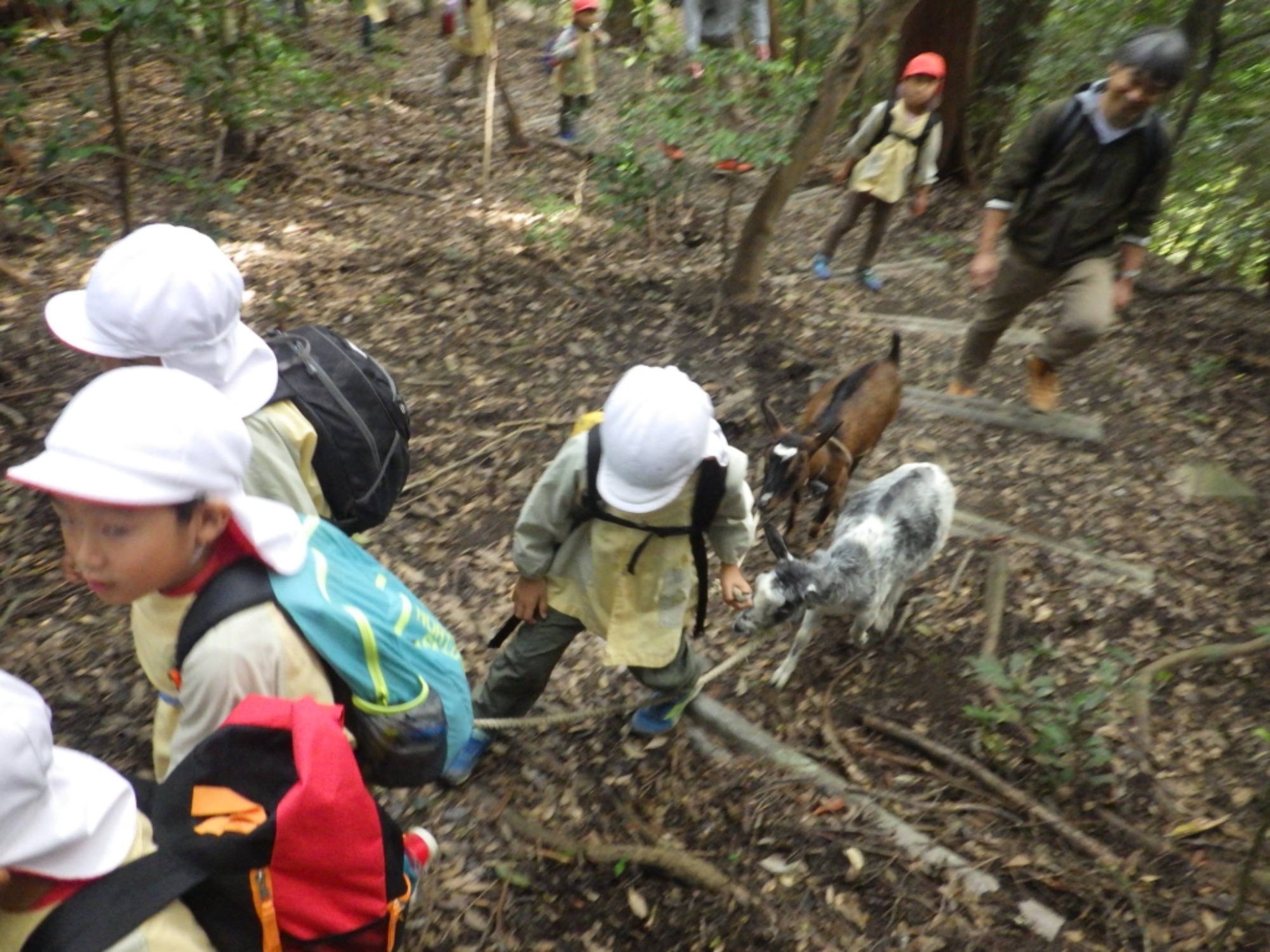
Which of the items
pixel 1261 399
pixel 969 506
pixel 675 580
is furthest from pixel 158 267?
pixel 1261 399

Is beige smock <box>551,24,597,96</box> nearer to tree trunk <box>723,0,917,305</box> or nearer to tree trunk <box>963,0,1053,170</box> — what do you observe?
tree trunk <box>723,0,917,305</box>

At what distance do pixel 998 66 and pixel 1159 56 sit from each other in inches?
218

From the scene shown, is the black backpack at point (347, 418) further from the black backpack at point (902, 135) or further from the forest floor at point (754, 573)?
the black backpack at point (902, 135)

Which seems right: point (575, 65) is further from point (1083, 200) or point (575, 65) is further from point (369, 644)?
point (369, 644)

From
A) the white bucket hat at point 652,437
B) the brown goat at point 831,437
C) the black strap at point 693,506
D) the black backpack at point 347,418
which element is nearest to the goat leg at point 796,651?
the brown goat at point 831,437

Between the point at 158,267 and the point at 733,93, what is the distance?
5.05 m

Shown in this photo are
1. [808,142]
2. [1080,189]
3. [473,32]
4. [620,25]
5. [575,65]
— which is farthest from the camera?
[620,25]

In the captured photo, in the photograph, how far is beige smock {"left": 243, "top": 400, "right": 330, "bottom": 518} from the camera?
2416 millimetres

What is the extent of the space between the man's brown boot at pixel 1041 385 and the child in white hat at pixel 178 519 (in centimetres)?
531

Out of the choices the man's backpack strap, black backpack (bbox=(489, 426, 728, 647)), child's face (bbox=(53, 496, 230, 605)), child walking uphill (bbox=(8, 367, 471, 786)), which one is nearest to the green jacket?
black backpack (bbox=(489, 426, 728, 647))

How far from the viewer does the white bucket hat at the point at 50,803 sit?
4.21ft

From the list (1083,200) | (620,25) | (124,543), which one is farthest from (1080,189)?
(620,25)

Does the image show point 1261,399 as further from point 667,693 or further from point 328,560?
point 328,560

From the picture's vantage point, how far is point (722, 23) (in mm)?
9625
